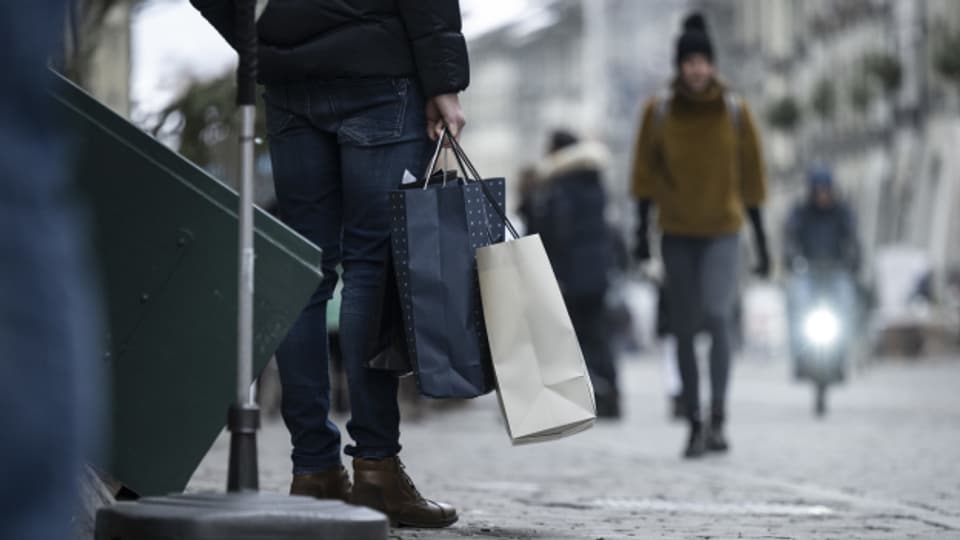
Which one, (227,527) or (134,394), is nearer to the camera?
(227,527)

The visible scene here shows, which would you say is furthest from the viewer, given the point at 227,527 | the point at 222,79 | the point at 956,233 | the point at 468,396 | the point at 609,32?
the point at 609,32

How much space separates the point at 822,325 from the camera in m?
18.2

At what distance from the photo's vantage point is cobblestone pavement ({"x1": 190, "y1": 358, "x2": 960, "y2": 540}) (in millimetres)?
6465

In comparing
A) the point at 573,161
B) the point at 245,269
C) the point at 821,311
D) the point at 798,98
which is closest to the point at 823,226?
the point at 821,311

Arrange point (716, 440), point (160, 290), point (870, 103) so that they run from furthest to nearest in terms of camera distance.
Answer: point (870, 103) < point (716, 440) < point (160, 290)

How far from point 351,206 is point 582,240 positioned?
39.0 ft

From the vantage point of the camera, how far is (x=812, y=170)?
61.6 feet

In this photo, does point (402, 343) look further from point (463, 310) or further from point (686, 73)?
point (686, 73)

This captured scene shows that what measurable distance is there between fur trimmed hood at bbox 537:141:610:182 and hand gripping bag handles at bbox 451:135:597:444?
39.9ft

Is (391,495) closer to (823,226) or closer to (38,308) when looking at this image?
(38,308)

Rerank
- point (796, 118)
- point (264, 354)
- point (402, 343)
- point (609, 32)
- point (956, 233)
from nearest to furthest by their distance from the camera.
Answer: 1. point (264, 354)
2. point (402, 343)
3. point (956, 233)
4. point (796, 118)
5. point (609, 32)

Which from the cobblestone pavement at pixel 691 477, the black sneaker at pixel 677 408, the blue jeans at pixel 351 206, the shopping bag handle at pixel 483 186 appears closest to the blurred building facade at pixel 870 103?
the black sneaker at pixel 677 408

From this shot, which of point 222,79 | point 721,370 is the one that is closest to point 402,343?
point 721,370

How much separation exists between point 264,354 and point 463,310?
82 cm
